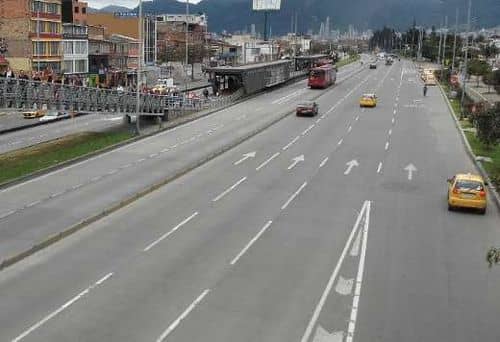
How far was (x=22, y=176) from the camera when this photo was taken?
27.0 m

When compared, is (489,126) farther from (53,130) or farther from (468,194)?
(53,130)

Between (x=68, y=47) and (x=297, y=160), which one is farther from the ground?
(x=68, y=47)

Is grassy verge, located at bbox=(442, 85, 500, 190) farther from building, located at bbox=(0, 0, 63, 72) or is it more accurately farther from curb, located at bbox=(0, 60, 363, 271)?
building, located at bbox=(0, 0, 63, 72)

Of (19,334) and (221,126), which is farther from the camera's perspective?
(221,126)

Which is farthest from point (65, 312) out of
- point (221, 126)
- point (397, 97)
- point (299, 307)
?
point (397, 97)

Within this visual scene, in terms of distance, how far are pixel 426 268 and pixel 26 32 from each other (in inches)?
2330

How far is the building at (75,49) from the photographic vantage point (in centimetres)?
7488

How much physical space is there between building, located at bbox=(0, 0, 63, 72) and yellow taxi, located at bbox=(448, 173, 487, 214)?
53.1 m

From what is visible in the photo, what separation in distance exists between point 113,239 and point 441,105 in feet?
156

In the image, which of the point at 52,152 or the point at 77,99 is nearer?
the point at 52,152

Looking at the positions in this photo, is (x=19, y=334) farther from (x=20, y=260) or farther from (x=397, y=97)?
(x=397, y=97)

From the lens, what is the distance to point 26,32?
67.4m

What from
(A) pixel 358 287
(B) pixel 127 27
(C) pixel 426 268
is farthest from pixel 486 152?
(B) pixel 127 27

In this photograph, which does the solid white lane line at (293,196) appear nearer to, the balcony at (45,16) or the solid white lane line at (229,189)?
the solid white lane line at (229,189)
